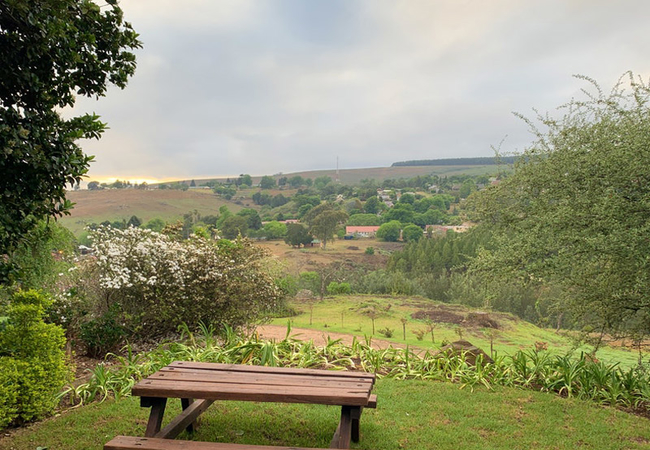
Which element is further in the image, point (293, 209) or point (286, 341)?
point (293, 209)

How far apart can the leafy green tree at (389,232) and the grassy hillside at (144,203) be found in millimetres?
21859

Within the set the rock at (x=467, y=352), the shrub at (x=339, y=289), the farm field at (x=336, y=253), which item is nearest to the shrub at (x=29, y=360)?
the rock at (x=467, y=352)

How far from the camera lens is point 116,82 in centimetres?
491

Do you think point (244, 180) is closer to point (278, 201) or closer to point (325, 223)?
point (278, 201)

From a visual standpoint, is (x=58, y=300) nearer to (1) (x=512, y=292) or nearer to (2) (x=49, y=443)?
(2) (x=49, y=443)

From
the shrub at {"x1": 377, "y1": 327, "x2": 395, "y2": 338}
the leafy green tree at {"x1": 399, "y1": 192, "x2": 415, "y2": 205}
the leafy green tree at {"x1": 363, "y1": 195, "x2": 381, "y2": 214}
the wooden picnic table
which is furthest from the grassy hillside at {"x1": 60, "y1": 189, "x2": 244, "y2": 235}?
the wooden picnic table

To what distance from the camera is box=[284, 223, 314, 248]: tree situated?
1896 inches

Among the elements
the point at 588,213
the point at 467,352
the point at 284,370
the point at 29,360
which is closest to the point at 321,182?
the point at 467,352

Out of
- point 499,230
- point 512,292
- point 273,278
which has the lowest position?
point 512,292

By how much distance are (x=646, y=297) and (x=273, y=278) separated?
6.05 metres

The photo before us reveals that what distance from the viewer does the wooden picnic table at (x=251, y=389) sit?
3.81 m

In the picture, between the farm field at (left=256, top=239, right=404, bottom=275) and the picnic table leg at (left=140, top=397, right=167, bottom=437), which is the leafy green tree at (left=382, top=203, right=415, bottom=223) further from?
the picnic table leg at (left=140, top=397, right=167, bottom=437)

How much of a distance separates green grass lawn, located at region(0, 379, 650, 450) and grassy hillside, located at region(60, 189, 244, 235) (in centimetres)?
5109

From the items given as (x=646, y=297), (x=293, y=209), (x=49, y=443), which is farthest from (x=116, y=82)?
(x=293, y=209)
